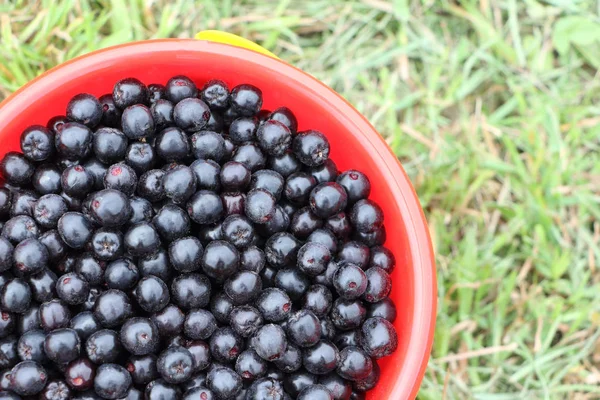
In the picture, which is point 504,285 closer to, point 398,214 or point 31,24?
point 398,214

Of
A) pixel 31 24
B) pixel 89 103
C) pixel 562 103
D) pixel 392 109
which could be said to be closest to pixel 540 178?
pixel 562 103

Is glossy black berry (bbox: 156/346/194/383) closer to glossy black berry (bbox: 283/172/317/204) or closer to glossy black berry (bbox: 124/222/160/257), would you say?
glossy black berry (bbox: 124/222/160/257)

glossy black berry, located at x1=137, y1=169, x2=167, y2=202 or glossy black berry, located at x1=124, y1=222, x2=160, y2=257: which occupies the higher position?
glossy black berry, located at x1=137, y1=169, x2=167, y2=202

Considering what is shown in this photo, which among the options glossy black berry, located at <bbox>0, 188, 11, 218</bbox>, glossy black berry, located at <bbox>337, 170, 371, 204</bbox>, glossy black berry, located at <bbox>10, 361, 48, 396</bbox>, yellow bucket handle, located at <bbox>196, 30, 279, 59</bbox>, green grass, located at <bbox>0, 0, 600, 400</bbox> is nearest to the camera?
glossy black berry, located at <bbox>10, 361, 48, 396</bbox>

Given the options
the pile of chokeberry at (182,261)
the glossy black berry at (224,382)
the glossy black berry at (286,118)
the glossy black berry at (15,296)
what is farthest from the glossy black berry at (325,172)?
the glossy black berry at (15,296)

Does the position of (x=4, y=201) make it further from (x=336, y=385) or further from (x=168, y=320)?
(x=336, y=385)

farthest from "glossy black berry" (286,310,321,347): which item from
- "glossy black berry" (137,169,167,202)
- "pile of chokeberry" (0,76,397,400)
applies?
"glossy black berry" (137,169,167,202)
